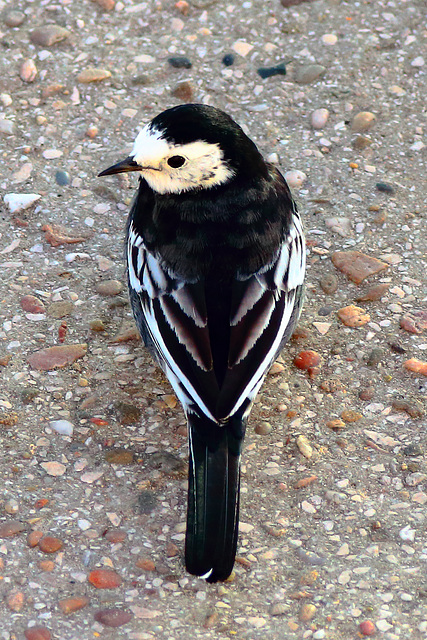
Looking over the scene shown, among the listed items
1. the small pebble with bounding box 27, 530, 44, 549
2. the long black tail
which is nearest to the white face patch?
the long black tail

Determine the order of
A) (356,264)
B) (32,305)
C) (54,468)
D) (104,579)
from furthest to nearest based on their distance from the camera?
(356,264)
(32,305)
(54,468)
(104,579)

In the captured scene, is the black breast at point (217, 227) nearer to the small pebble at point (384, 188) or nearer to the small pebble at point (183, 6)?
the small pebble at point (384, 188)

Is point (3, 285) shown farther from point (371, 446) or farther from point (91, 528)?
point (371, 446)

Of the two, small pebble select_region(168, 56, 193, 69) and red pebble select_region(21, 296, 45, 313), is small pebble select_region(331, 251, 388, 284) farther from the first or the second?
small pebble select_region(168, 56, 193, 69)

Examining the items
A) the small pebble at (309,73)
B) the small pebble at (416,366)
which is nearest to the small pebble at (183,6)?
the small pebble at (309,73)

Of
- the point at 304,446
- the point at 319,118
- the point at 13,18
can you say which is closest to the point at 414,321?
the point at 304,446

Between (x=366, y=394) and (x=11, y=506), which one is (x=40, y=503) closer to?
(x=11, y=506)

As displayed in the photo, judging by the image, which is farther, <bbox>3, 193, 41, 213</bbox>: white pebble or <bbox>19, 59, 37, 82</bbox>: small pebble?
<bbox>19, 59, 37, 82</bbox>: small pebble
